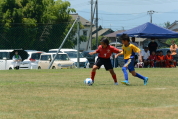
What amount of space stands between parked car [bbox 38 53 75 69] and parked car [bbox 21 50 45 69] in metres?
0.74

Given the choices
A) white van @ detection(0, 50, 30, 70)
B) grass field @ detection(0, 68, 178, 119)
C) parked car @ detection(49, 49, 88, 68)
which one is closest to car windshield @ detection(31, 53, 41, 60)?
parked car @ detection(49, 49, 88, 68)

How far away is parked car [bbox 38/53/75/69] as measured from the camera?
28.9 metres

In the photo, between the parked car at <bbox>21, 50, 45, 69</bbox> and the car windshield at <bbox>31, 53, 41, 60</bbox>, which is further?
the car windshield at <bbox>31, 53, 41, 60</bbox>

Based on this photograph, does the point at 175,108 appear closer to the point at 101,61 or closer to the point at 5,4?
the point at 101,61

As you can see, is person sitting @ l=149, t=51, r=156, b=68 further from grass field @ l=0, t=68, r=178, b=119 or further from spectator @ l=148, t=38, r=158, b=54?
grass field @ l=0, t=68, r=178, b=119

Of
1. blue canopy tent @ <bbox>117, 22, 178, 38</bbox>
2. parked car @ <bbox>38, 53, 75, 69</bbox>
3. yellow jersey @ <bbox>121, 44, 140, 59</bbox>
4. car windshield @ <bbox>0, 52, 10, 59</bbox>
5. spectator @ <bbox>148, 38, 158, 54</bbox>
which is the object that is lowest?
parked car @ <bbox>38, 53, 75, 69</bbox>

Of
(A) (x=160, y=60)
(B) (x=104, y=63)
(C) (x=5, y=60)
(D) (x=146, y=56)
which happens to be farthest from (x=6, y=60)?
(B) (x=104, y=63)

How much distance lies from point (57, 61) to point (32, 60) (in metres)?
2.46

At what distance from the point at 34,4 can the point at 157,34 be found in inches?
705

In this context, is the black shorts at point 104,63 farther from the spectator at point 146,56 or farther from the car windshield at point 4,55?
the car windshield at point 4,55

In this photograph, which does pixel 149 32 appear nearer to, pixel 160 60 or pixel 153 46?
pixel 153 46

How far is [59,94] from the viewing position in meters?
11.2

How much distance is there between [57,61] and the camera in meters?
Answer: 29.3

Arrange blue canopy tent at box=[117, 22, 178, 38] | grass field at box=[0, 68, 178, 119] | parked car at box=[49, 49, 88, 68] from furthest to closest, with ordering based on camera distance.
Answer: parked car at box=[49, 49, 88, 68]
blue canopy tent at box=[117, 22, 178, 38]
grass field at box=[0, 68, 178, 119]
